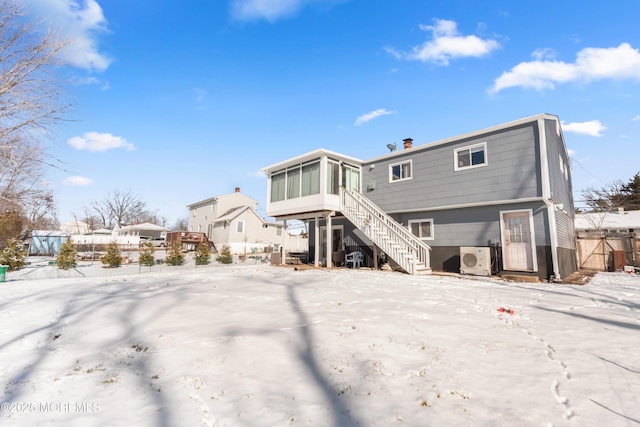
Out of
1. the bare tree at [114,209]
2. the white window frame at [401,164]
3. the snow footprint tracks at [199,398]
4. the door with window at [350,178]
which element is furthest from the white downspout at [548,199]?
the bare tree at [114,209]

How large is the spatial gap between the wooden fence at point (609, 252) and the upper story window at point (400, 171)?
1085 centimetres

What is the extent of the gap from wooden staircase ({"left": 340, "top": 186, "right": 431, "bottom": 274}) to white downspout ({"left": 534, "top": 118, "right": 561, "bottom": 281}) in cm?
408

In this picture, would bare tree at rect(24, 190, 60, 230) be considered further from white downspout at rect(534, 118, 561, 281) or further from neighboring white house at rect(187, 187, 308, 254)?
white downspout at rect(534, 118, 561, 281)

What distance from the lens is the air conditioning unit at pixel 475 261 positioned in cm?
1116

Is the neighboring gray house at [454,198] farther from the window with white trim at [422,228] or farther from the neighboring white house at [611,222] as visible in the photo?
the neighboring white house at [611,222]

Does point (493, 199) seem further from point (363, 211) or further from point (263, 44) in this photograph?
point (263, 44)

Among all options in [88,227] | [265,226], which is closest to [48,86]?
[265,226]

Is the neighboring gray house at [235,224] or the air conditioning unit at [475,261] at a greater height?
the neighboring gray house at [235,224]

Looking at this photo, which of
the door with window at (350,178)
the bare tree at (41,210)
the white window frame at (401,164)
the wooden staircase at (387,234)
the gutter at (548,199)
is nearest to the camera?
the gutter at (548,199)

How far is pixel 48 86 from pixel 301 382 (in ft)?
37.9

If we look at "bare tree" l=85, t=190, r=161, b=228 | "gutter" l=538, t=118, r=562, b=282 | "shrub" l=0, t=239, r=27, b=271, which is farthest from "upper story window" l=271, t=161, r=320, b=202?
"bare tree" l=85, t=190, r=161, b=228

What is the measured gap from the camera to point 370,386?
2906mm

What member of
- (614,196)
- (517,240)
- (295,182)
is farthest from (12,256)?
(614,196)

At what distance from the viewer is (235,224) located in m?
32.6
